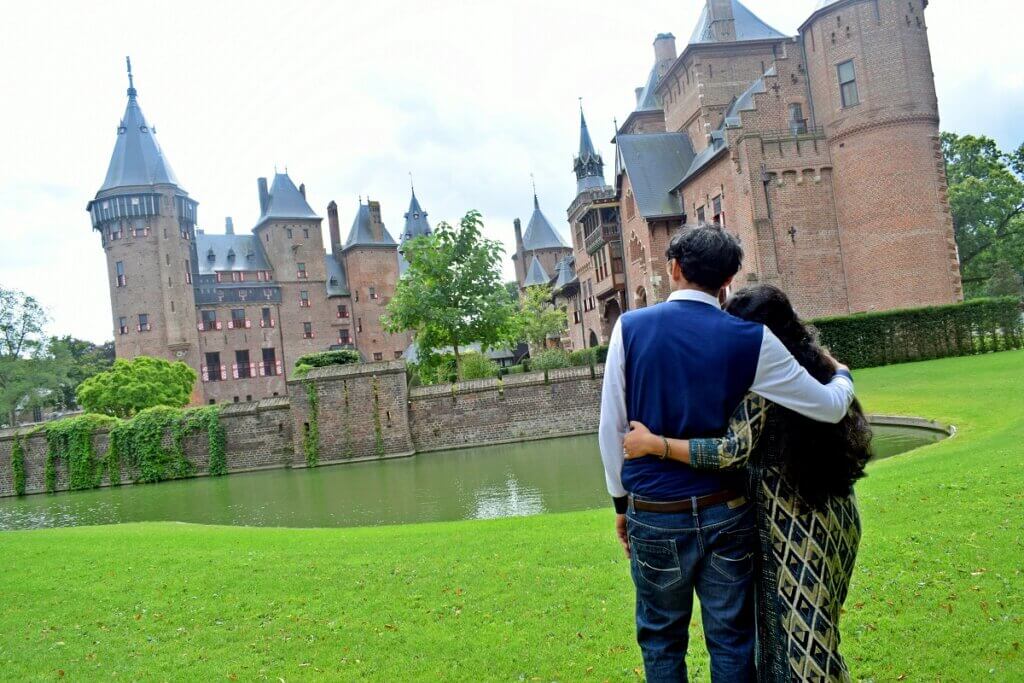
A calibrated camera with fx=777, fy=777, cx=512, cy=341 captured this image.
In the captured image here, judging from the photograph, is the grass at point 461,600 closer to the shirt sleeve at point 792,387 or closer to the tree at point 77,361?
the shirt sleeve at point 792,387

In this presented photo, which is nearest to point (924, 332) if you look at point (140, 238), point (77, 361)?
point (140, 238)

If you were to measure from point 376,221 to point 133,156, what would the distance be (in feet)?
64.3

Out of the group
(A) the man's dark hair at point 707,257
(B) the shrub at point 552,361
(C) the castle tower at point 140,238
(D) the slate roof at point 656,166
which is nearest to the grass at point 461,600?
(A) the man's dark hair at point 707,257

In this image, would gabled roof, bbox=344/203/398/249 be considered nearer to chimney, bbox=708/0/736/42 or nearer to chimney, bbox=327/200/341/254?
chimney, bbox=327/200/341/254

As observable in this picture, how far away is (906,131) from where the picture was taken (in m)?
27.8

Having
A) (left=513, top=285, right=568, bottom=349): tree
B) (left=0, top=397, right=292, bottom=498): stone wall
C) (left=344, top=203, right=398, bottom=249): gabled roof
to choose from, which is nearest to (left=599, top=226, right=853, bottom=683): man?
(left=0, top=397, right=292, bottom=498): stone wall

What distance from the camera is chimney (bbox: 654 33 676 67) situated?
145 ft

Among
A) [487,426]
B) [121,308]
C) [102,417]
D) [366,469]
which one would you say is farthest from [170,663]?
[121,308]

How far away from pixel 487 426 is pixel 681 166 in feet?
59.7

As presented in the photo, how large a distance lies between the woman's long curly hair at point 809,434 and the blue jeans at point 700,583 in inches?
9.2

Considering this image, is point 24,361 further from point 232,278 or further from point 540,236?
point 540,236

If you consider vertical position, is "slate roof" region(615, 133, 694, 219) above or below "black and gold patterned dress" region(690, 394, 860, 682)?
above

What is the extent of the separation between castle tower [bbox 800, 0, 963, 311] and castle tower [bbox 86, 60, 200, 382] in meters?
44.8

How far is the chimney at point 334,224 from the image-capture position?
68000mm
